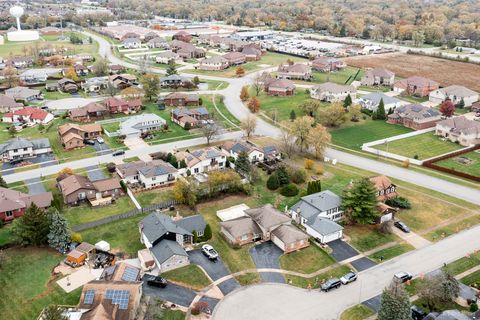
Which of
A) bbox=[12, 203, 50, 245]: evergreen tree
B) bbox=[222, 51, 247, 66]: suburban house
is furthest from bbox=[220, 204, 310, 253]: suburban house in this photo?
bbox=[222, 51, 247, 66]: suburban house

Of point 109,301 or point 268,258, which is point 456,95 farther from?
point 109,301

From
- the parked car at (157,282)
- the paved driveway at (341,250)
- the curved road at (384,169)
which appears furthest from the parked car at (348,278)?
the curved road at (384,169)

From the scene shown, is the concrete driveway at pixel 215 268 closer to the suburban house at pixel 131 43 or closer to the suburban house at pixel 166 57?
the suburban house at pixel 166 57

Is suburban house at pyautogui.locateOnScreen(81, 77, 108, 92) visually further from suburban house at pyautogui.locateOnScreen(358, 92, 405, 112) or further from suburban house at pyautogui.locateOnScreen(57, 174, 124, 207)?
suburban house at pyautogui.locateOnScreen(358, 92, 405, 112)

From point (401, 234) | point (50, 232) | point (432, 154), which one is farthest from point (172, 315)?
point (432, 154)

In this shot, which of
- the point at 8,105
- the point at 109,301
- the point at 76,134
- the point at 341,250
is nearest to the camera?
the point at 109,301

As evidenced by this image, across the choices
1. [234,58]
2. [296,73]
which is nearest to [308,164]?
[296,73]
